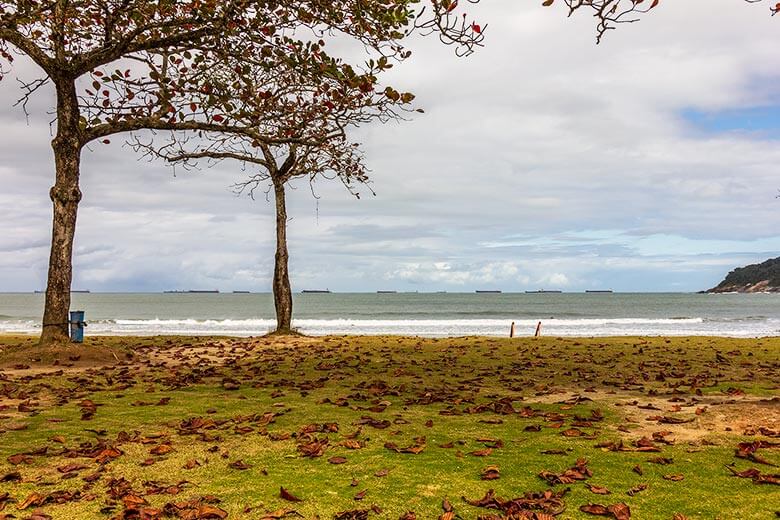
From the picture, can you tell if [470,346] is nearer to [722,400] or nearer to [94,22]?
[722,400]

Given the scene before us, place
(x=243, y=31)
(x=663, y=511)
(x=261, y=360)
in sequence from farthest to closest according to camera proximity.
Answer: (x=261, y=360) < (x=243, y=31) < (x=663, y=511)

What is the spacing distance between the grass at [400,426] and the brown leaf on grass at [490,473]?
0.06m

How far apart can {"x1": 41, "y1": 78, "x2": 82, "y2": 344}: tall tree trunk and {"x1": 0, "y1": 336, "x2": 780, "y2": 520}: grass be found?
6.50ft

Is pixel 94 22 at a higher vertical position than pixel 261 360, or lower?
higher

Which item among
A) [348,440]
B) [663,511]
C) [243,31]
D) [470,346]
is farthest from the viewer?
[470,346]

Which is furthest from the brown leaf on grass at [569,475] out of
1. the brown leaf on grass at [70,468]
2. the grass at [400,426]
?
the brown leaf on grass at [70,468]

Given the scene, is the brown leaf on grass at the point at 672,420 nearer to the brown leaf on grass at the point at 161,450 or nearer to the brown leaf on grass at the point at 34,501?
the brown leaf on grass at the point at 161,450

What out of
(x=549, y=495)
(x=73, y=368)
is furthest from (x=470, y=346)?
(x=549, y=495)

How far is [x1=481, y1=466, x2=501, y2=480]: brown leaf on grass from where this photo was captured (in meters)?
5.45

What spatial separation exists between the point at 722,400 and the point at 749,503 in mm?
5134

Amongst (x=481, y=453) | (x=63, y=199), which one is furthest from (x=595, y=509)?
(x=63, y=199)

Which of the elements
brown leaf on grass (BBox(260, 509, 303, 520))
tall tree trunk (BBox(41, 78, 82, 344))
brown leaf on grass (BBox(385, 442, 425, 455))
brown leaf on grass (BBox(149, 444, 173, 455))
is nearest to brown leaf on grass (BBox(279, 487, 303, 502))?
brown leaf on grass (BBox(260, 509, 303, 520))

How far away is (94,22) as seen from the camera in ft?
47.7

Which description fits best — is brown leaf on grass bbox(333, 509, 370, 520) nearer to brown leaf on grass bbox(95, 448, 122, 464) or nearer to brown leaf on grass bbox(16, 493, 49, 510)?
brown leaf on grass bbox(16, 493, 49, 510)
